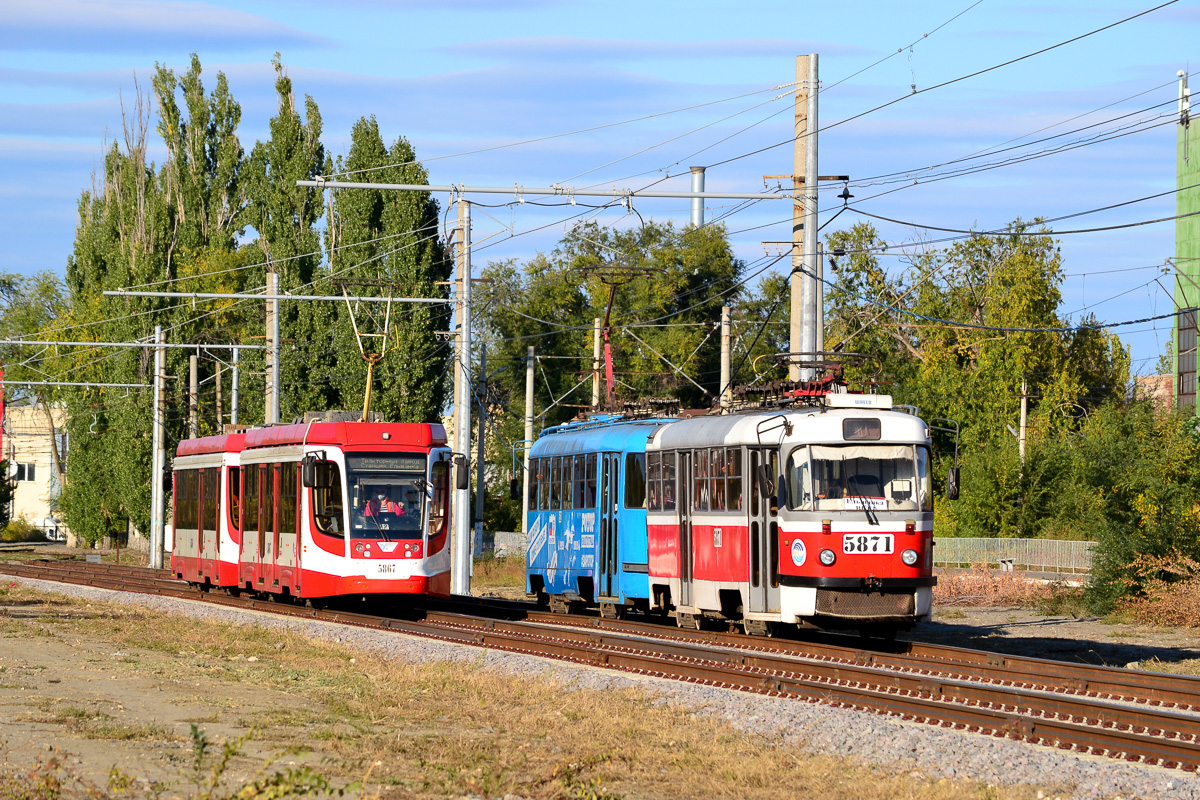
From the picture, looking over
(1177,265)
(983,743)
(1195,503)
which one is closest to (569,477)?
(1195,503)

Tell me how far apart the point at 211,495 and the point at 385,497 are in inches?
296

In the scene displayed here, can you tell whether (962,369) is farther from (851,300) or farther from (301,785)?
(301,785)

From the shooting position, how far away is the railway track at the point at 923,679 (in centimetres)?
1180

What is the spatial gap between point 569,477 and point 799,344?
4.98m

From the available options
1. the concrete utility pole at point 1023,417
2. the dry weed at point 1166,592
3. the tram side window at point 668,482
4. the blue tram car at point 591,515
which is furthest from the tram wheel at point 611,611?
the concrete utility pole at point 1023,417

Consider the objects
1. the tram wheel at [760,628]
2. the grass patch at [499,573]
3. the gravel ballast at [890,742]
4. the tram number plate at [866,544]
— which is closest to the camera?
the gravel ballast at [890,742]

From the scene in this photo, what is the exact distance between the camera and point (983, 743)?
11492 millimetres

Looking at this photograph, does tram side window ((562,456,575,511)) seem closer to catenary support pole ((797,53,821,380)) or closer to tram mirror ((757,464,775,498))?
catenary support pole ((797,53,821,380))

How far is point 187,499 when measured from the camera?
109ft

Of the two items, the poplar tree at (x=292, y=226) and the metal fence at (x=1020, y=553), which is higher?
the poplar tree at (x=292, y=226)

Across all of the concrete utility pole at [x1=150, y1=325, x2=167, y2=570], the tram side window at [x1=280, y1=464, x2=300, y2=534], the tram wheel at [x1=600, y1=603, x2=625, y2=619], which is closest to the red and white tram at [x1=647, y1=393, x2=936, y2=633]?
the tram wheel at [x1=600, y1=603, x2=625, y2=619]

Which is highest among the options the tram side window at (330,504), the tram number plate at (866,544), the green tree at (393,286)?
the green tree at (393,286)

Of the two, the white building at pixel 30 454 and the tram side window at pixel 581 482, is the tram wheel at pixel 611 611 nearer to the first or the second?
the tram side window at pixel 581 482

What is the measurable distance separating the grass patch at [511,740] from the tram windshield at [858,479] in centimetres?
397
